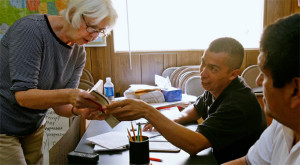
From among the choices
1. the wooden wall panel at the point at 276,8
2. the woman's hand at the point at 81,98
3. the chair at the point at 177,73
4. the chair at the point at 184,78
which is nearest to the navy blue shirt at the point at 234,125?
the woman's hand at the point at 81,98

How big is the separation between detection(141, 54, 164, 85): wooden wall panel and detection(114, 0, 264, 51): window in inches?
4.6

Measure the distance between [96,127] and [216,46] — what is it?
86 cm

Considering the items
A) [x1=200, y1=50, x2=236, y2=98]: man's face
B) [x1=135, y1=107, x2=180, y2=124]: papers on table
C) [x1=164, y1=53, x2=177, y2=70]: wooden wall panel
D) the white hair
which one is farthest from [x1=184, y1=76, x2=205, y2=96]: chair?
the white hair

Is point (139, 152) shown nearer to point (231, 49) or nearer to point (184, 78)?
point (231, 49)

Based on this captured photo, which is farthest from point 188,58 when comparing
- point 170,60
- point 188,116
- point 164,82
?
point 188,116

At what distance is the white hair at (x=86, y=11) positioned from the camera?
130cm

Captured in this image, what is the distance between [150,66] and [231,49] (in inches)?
68.9

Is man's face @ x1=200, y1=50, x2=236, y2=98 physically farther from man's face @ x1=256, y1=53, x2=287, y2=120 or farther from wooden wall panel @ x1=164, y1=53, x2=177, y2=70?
wooden wall panel @ x1=164, y1=53, x2=177, y2=70

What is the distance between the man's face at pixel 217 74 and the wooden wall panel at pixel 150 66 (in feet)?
5.51

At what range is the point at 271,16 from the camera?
3.29 meters

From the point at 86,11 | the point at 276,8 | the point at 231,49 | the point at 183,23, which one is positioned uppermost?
the point at 276,8

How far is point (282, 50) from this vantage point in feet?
2.08

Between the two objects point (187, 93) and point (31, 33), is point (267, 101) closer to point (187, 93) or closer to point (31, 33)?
point (31, 33)

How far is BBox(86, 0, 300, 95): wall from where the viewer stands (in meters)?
2.97
